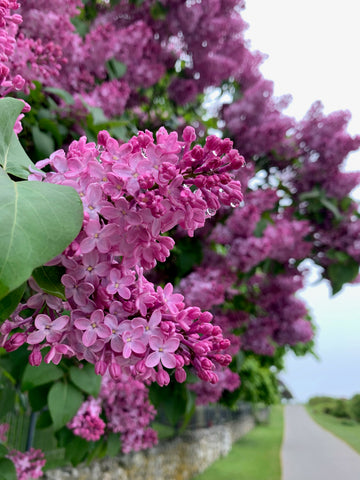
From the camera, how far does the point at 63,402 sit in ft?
6.29

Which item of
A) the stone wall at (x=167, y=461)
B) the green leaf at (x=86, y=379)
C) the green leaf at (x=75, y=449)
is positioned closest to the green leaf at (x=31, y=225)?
the green leaf at (x=86, y=379)

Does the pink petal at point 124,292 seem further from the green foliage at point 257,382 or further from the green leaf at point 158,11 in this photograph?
the green foliage at point 257,382

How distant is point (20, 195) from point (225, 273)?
2004 mm

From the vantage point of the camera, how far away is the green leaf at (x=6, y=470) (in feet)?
5.14

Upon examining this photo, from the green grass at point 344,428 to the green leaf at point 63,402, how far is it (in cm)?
1201

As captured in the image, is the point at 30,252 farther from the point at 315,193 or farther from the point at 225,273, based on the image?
the point at 315,193

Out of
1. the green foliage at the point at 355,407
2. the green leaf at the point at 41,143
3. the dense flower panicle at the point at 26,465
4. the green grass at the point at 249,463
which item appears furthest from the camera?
the green foliage at the point at 355,407

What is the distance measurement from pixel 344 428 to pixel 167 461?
1396 centimetres

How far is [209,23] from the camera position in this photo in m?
2.84

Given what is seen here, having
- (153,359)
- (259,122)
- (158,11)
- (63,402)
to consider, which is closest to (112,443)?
(63,402)

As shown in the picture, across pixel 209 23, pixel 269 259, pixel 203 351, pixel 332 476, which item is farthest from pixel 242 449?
pixel 203 351

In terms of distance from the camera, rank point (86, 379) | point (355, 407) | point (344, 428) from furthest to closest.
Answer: point (355, 407), point (344, 428), point (86, 379)

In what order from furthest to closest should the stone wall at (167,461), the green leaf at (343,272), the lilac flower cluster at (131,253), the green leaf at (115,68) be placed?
the stone wall at (167,461) < the green leaf at (343,272) < the green leaf at (115,68) < the lilac flower cluster at (131,253)

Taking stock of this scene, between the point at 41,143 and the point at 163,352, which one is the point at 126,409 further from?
the point at 163,352
